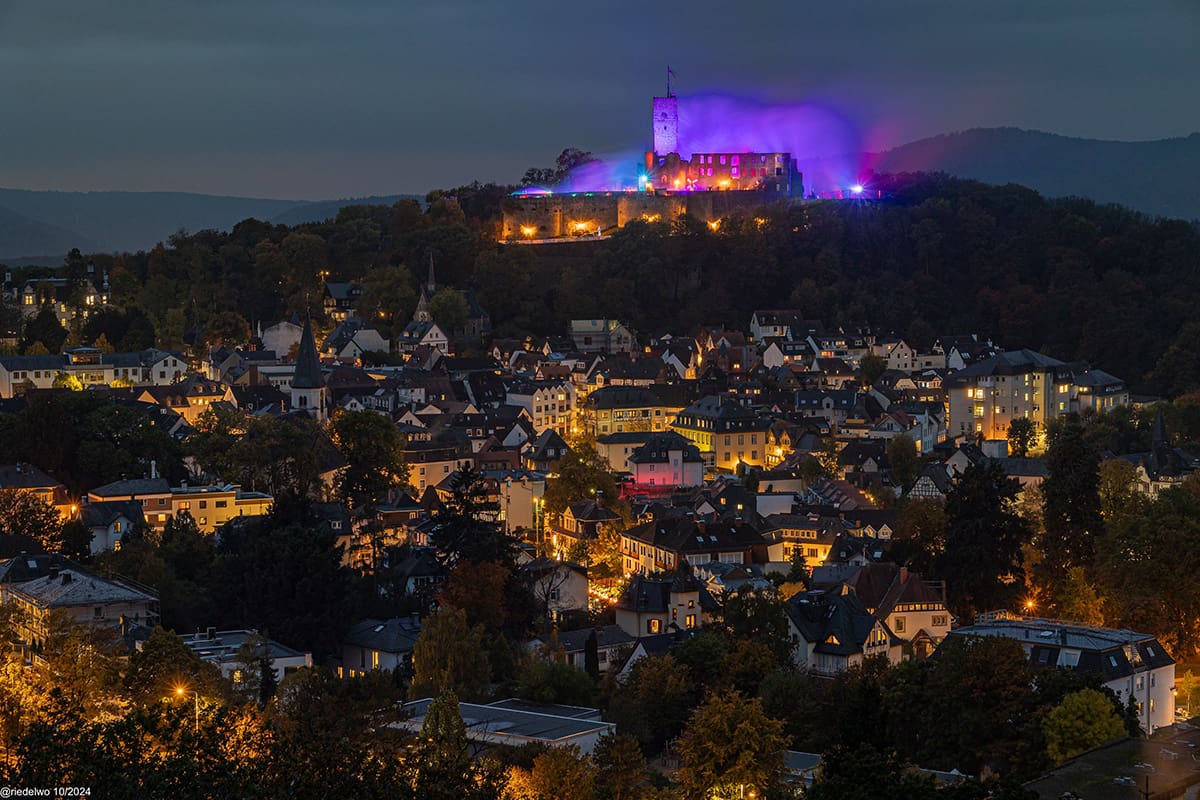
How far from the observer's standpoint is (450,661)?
28.6 metres

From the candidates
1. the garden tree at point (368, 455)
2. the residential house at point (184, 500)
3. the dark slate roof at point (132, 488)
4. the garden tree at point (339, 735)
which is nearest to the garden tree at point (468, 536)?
the residential house at point (184, 500)

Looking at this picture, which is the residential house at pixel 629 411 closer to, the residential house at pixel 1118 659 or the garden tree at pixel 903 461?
the garden tree at pixel 903 461

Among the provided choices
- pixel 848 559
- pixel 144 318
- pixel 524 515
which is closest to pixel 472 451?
pixel 524 515

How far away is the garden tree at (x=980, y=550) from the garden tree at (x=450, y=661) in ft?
34.9

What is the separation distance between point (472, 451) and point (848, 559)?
15.6 meters

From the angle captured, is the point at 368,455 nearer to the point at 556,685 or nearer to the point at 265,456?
the point at 265,456

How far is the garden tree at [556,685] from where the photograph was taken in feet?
92.0

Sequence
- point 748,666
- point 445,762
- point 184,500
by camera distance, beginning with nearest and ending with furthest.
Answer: point 445,762 → point 748,666 → point 184,500

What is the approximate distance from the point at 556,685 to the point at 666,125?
5881 cm

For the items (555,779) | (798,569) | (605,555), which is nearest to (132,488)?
(605,555)

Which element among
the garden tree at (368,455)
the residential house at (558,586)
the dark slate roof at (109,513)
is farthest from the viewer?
the garden tree at (368,455)

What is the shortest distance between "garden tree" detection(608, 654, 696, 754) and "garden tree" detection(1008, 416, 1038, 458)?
2710 cm

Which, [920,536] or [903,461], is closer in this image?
[920,536]

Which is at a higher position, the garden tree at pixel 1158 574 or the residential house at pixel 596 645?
the garden tree at pixel 1158 574
